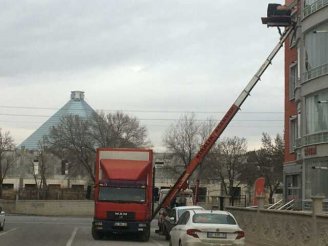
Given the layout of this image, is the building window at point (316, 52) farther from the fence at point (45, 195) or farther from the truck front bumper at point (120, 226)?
the fence at point (45, 195)

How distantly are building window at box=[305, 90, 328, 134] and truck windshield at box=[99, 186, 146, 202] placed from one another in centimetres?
1039

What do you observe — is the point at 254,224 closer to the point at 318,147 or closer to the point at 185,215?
the point at 318,147

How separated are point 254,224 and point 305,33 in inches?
442

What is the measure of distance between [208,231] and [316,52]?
55.8ft

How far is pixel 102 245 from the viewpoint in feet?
72.6

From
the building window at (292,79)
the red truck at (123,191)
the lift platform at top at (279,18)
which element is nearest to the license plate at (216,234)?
the red truck at (123,191)

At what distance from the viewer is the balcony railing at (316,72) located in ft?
96.6

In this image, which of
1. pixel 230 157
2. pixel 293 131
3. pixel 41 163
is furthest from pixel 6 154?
pixel 293 131

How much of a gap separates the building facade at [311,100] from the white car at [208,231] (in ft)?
43.5

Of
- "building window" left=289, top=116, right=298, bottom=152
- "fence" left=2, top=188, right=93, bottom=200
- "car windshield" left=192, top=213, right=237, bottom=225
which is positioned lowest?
"car windshield" left=192, top=213, right=237, bottom=225

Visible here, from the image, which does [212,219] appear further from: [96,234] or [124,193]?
[96,234]

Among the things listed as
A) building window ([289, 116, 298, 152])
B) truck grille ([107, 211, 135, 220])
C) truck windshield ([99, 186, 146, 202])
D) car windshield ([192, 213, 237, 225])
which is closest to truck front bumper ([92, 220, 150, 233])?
truck grille ([107, 211, 135, 220])

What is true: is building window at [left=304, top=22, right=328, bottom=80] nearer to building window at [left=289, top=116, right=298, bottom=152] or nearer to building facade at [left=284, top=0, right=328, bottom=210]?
building facade at [left=284, top=0, right=328, bottom=210]

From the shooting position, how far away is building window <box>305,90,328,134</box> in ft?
97.0
